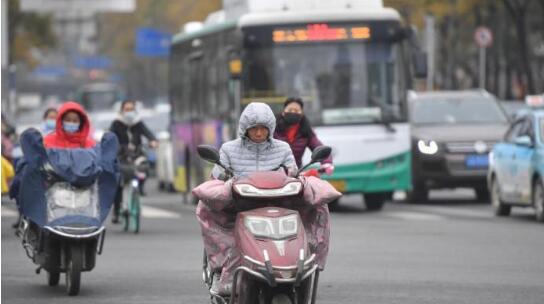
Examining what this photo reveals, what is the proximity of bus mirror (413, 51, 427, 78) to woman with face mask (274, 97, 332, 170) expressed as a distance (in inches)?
315

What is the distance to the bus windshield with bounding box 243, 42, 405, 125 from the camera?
27016 mm

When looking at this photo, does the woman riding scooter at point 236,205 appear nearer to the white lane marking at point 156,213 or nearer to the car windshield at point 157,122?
the white lane marking at point 156,213

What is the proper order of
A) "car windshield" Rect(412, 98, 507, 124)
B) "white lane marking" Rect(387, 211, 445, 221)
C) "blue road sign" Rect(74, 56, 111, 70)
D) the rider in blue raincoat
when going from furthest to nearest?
"blue road sign" Rect(74, 56, 111, 70)
"car windshield" Rect(412, 98, 507, 124)
"white lane marking" Rect(387, 211, 445, 221)
the rider in blue raincoat

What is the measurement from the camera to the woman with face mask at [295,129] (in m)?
17.2

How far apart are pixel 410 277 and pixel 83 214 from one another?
3093 mm

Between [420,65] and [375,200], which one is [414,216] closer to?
[375,200]

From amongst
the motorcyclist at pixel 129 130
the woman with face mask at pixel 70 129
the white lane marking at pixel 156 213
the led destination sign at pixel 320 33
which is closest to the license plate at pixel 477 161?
the led destination sign at pixel 320 33

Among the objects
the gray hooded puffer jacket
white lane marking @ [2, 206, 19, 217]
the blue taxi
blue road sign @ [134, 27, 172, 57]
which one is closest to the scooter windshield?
the gray hooded puffer jacket

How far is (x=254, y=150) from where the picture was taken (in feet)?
38.7

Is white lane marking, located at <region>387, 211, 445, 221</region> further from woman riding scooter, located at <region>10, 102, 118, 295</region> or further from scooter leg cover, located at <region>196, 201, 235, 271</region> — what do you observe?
scooter leg cover, located at <region>196, 201, 235, 271</region>

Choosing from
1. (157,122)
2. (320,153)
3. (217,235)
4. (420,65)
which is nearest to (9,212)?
(420,65)

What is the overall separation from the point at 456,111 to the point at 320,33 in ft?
14.4

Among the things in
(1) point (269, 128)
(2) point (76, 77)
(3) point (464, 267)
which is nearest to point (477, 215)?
(3) point (464, 267)

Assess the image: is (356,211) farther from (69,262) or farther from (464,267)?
(69,262)
